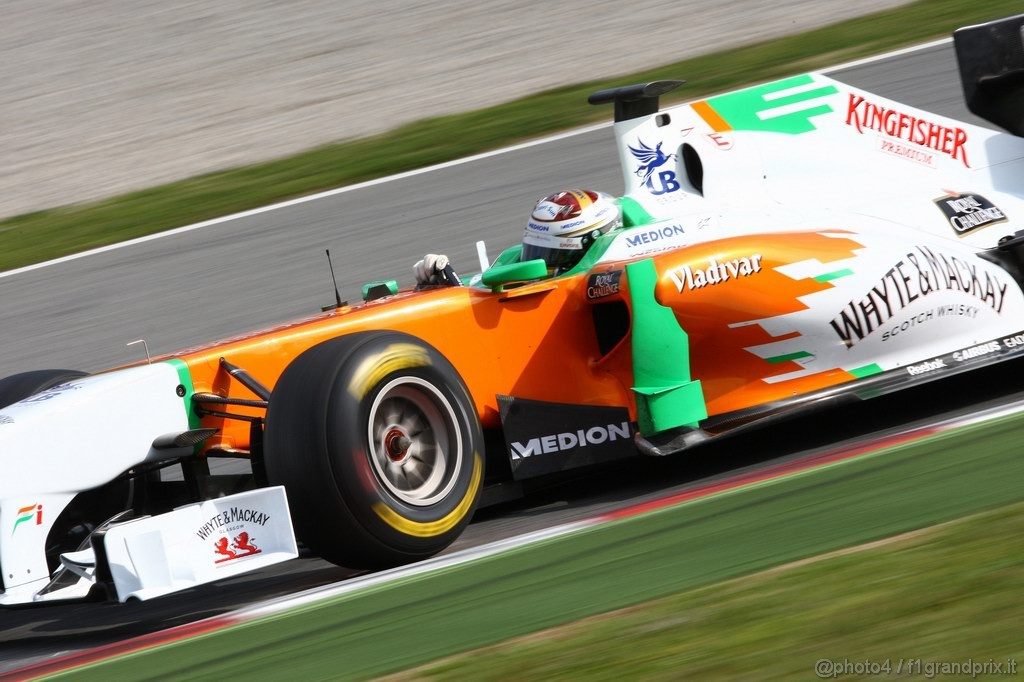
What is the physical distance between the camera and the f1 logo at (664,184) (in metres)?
6.20

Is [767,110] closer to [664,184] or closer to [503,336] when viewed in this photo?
[664,184]

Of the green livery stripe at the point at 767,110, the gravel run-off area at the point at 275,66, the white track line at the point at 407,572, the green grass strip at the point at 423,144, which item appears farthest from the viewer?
the gravel run-off area at the point at 275,66

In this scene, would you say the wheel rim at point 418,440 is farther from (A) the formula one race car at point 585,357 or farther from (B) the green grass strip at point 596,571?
(B) the green grass strip at point 596,571

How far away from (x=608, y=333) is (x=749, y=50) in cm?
714

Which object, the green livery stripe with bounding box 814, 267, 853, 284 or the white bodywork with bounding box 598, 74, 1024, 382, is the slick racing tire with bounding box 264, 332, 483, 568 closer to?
the white bodywork with bounding box 598, 74, 1024, 382

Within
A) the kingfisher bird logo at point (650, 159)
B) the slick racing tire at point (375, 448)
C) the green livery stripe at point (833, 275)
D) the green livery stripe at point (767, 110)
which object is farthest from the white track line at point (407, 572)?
the green livery stripe at point (767, 110)

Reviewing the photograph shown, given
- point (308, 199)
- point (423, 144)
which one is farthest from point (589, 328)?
point (423, 144)

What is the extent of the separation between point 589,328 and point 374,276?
338 cm

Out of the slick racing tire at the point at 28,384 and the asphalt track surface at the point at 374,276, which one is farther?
the asphalt track surface at the point at 374,276

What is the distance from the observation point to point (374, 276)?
8.73 metres

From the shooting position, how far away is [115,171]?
11.7m

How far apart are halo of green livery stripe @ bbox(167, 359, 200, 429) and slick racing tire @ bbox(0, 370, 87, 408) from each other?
62 cm

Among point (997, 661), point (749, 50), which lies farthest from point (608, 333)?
point (749, 50)

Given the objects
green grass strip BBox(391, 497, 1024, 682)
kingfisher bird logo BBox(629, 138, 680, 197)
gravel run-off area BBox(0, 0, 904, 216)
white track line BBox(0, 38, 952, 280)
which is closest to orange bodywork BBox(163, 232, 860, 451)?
kingfisher bird logo BBox(629, 138, 680, 197)
